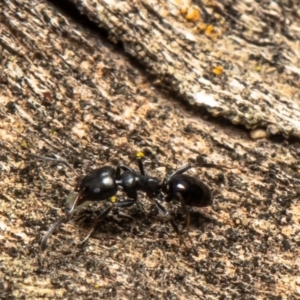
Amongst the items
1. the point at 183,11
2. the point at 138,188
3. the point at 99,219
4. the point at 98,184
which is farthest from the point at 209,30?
the point at 99,219

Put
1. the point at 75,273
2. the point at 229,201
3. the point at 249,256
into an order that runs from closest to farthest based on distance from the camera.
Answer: the point at 75,273 → the point at 249,256 → the point at 229,201

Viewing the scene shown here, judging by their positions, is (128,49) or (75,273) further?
(128,49)

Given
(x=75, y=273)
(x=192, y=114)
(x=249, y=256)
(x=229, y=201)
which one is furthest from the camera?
(x=192, y=114)

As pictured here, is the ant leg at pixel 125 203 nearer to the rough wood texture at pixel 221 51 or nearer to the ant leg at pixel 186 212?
the ant leg at pixel 186 212

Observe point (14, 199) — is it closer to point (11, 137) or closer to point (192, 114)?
point (11, 137)

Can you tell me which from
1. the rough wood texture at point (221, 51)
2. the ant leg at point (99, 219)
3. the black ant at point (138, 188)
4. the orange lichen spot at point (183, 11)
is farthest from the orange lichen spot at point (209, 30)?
the ant leg at point (99, 219)

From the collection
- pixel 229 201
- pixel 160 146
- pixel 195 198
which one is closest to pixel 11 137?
pixel 160 146

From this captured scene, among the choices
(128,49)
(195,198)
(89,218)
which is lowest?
(89,218)
